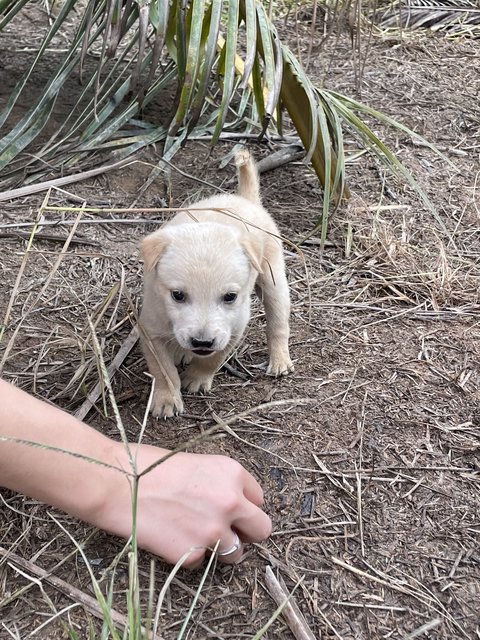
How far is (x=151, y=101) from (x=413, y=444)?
116 inches

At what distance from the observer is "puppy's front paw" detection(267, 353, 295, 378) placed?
296cm

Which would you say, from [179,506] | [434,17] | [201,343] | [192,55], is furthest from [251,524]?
[434,17]

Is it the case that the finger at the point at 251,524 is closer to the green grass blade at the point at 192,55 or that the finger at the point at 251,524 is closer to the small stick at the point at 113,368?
the small stick at the point at 113,368

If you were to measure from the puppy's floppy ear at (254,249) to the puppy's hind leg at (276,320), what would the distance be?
0.22 metres

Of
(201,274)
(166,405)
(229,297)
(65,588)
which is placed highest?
(201,274)

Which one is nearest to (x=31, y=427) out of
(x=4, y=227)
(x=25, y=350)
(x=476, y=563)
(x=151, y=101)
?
(x=25, y=350)

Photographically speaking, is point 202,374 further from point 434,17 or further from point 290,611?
point 434,17

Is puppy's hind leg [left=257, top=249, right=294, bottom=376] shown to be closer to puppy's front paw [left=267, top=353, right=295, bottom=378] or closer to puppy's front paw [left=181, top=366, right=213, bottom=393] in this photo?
puppy's front paw [left=267, top=353, right=295, bottom=378]

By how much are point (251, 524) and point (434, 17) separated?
17.3 ft

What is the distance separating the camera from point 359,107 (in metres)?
3.94

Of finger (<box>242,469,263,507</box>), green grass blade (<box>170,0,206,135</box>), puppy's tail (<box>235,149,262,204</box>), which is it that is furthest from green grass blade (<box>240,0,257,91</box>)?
finger (<box>242,469,263,507</box>)

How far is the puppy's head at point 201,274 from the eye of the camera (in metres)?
2.63

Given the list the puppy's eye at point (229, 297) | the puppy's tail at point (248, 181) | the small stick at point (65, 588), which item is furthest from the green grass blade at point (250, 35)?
the small stick at point (65, 588)

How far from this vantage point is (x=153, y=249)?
268 cm
